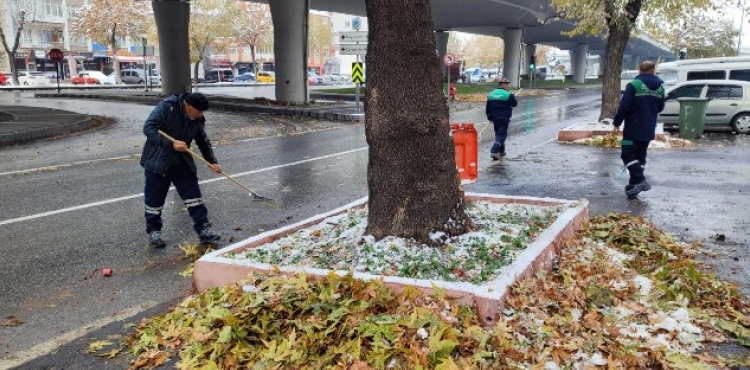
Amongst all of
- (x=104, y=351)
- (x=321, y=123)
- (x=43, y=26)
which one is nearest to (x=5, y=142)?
(x=321, y=123)

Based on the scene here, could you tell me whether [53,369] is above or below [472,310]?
below

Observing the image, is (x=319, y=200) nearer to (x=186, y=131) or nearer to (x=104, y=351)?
(x=186, y=131)

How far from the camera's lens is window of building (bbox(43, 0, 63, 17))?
61169 millimetres

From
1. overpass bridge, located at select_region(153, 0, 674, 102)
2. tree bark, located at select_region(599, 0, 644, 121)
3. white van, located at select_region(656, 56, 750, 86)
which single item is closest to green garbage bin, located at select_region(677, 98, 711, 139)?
tree bark, located at select_region(599, 0, 644, 121)

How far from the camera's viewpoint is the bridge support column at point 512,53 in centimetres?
5109

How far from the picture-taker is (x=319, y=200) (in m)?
7.69

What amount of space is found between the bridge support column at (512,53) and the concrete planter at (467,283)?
1887 inches

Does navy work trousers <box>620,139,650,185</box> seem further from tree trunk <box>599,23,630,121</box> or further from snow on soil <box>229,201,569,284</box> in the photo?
tree trunk <box>599,23,630,121</box>

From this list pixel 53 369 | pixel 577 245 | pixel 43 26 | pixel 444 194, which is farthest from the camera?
pixel 43 26

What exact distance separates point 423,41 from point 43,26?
6944 cm

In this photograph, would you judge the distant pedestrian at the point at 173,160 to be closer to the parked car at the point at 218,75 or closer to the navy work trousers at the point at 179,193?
the navy work trousers at the point at 179,193

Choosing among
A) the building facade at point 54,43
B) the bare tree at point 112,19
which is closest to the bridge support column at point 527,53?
the bare tree at point 112,19

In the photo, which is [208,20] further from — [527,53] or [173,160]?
[173,160]

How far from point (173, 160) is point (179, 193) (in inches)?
12.8
